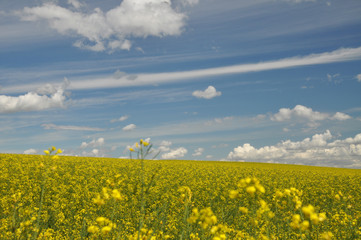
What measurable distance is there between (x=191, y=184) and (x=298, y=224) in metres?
17.9

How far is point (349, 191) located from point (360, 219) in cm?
1775

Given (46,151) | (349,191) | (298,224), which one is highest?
(46,151)

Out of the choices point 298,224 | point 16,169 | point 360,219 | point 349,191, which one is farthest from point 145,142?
point 349,191

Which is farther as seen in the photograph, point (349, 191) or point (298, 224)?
point (349, 191)

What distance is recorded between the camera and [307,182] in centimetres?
2530

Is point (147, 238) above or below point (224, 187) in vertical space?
above

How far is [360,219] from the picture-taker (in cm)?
750

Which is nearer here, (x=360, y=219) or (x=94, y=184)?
(x=360, y=219)

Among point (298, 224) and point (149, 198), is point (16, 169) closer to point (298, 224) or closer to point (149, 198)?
point (149, 198)

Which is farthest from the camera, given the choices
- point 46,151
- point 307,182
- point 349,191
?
point 307,182

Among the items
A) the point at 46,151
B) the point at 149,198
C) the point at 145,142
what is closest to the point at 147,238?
the point at 145,142

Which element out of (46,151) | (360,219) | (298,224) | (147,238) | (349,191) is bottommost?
(349,191)

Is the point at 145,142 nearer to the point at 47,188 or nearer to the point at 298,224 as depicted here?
the point at 298,224

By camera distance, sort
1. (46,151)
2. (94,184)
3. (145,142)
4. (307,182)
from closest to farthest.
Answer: (145,142) → (46,151) → (94,184) → (307,182)
